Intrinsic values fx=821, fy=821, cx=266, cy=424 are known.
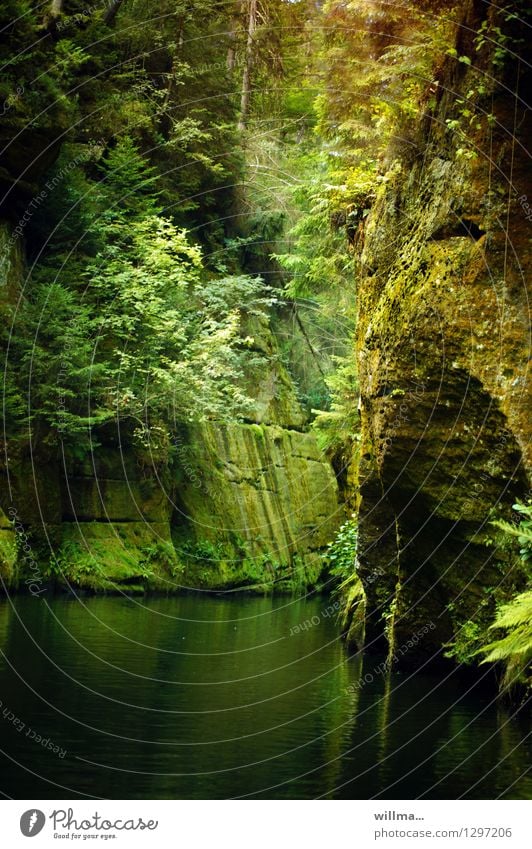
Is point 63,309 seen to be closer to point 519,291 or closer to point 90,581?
point 90,581

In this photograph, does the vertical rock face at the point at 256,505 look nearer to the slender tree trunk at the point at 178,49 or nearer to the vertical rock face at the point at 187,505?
the vertical rock face at the point at 187,505

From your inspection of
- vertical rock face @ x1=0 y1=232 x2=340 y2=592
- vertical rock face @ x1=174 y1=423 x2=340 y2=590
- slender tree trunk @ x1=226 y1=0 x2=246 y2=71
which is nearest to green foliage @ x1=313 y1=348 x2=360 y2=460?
vertical rock face @ x1=0 y1=232 x2=340 y2=592

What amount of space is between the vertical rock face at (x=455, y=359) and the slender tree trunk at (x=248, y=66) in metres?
14.2

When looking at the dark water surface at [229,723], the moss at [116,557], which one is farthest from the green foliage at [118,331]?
the dark water surface at [229,723]

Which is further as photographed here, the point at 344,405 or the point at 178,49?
the point at 178,49

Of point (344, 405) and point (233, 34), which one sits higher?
point (233, 34)

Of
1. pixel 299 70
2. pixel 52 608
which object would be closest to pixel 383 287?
pixel 52 608

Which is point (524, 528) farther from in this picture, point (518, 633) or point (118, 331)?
point (118, 331)

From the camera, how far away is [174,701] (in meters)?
9.20

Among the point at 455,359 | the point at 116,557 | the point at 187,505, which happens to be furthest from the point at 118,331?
the point at 455,359

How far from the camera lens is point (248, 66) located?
28766mm

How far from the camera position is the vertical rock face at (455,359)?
1007 centimetres

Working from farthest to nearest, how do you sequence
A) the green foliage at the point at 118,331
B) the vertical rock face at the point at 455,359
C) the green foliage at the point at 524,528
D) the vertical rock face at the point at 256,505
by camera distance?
the vertical rock face at the point at 256,505
the green foliage at the point at 118,331
the vertical rock face at the point at 455,359
the green foliage at the point at 524,528

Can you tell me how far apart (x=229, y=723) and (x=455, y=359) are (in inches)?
203
